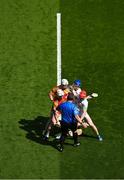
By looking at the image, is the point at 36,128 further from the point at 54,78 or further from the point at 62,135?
the point at 54,78

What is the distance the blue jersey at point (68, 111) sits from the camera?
69.2 feet

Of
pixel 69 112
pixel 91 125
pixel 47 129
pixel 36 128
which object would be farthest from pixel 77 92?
pixel 36 128

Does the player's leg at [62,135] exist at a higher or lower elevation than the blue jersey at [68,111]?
lower

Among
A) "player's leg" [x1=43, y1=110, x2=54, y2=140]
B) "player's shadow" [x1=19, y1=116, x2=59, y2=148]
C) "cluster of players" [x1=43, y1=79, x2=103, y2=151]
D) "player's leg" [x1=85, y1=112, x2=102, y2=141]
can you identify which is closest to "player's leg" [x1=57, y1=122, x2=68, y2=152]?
"cluster of players" [x1=43, y1=79, x2=103, y2=151]

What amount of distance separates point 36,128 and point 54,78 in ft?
8.04

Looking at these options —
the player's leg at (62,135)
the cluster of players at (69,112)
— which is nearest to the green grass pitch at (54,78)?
the player's leg at (62,135)

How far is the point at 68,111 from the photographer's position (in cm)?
2114

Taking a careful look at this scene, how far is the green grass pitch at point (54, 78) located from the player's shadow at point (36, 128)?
3 cm

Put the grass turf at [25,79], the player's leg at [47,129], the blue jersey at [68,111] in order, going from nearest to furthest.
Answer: the blue jersey at [68,111] → the grass turf at [25,79] → the player's leg at [47,129]

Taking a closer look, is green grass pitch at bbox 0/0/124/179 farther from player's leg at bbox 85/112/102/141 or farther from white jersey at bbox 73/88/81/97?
white jersey at bbox 73/88/81/97

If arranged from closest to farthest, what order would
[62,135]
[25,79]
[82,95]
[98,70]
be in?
[62,135] → [82,95] → [25,79] → [98,70]

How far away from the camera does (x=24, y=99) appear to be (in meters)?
23.9

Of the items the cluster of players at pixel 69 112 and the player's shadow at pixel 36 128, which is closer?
the cluster of players at pixel 69 112

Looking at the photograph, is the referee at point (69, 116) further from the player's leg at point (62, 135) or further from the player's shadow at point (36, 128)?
the player's shadow at point (36, 128)
